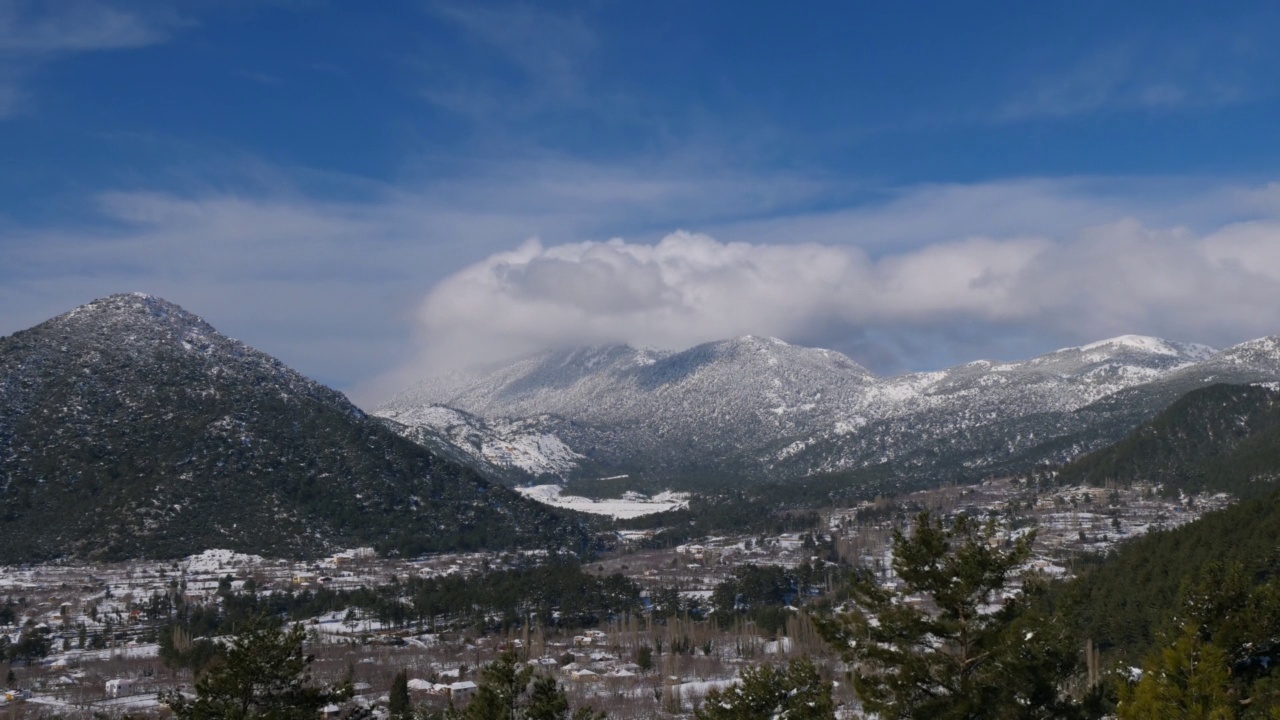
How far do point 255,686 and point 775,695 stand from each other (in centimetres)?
1928

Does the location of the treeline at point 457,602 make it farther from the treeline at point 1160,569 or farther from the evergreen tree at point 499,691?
the evergreen tree at point 499,691

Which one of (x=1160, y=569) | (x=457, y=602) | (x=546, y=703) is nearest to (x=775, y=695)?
(x=546, y=703)

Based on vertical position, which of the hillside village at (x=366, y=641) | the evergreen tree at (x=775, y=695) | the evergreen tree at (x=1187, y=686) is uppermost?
the evergreen tree at (x=1187, y=686)

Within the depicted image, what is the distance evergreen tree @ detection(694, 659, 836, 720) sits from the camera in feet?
112

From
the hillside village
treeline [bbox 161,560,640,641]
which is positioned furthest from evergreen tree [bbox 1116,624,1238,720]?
treeline [bbox 161,560,640,641]

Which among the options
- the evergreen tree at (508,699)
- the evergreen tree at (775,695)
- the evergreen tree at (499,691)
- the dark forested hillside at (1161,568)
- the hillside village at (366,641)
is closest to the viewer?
the evergreen tree at (775,695)

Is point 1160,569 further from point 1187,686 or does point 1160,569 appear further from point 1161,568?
point 1187,686

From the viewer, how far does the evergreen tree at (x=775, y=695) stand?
112 ft

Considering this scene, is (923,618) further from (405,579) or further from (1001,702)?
(405,579)

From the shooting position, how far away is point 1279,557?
260ft

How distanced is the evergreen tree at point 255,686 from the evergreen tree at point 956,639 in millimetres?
18434

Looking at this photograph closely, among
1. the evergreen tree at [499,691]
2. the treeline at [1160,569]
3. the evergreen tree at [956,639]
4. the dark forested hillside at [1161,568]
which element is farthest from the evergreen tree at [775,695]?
the dark forested hillside at [1161,568]

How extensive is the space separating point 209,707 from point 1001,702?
85.3 ft

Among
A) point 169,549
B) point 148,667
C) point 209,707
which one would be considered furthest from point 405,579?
point 209,707
